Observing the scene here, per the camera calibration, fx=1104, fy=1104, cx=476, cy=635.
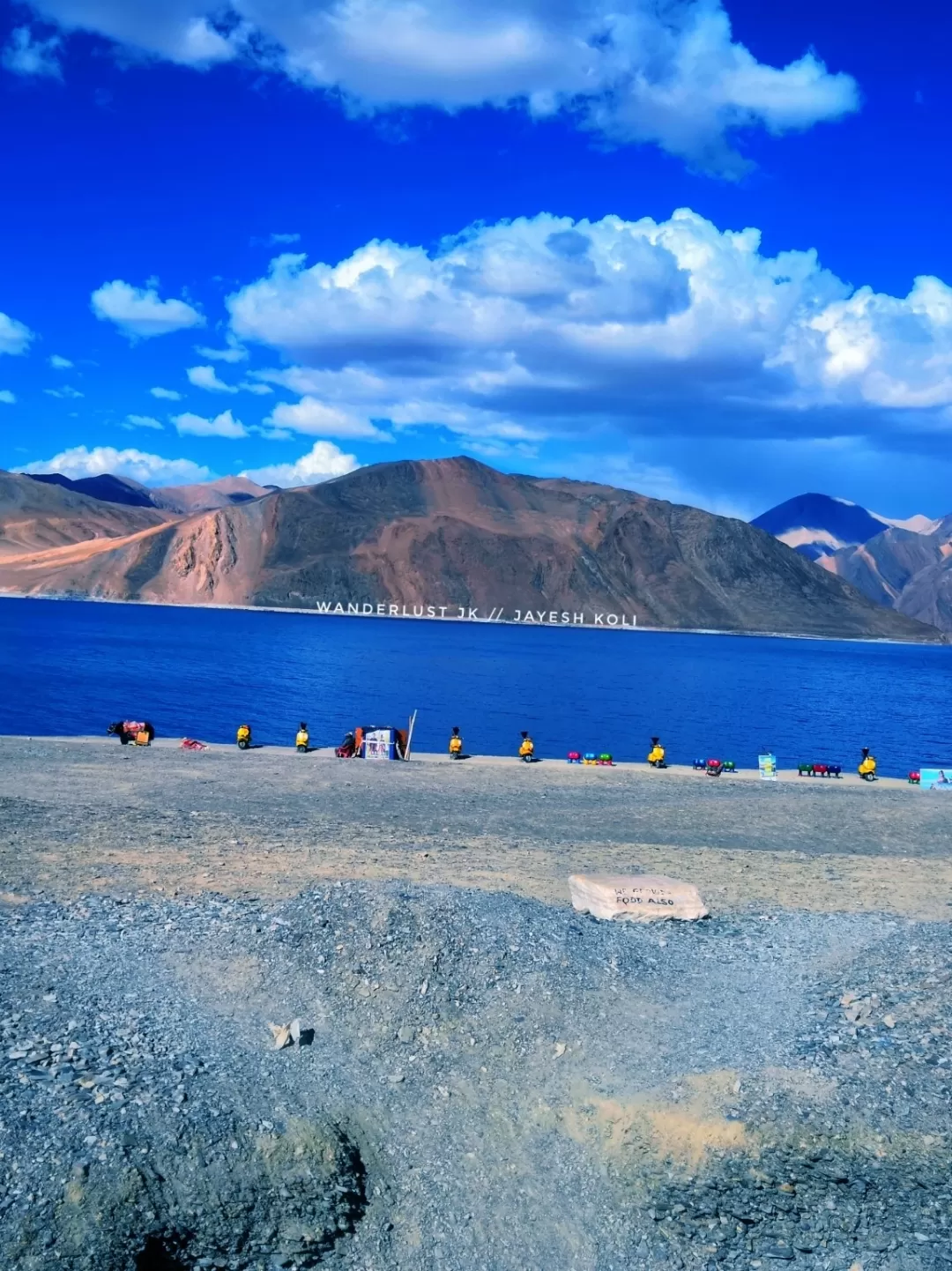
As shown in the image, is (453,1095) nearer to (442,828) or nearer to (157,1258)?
(157,1258)

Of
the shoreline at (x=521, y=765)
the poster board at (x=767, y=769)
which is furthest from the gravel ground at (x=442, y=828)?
the poster board at (x=767, y=769)

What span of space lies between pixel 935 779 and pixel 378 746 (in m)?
18.3

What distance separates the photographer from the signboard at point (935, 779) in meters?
35.7

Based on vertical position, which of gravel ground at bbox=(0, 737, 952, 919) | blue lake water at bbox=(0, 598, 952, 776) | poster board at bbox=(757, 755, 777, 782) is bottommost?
blue lake water at bbox=(0, 598, 952, 776)

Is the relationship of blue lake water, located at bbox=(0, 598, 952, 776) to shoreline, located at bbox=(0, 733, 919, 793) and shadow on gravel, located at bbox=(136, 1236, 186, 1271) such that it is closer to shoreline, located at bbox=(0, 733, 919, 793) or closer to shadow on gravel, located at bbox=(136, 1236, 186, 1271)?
shoreline, located at bbox=(0, 733, 919, 793)

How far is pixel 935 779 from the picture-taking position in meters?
36.2

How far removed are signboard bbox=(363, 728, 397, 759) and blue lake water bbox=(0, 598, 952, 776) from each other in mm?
13133

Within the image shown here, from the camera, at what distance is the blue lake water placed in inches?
2144

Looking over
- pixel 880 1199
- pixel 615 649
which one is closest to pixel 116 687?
pixel 880 1199

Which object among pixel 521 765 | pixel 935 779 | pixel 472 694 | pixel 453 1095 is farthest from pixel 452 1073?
pixel 472 694

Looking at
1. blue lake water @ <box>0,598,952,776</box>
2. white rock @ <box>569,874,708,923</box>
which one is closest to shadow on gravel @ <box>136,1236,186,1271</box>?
white rock @ <box>569,874,708,923</box>

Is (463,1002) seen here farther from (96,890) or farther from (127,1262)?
(96,890)

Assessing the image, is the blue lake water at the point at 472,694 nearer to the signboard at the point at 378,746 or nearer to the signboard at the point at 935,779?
the signboard at the point at 935,779

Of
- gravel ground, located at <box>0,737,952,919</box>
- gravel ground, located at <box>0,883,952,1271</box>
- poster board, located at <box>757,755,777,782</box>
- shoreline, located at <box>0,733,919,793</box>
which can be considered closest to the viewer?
gravel ground, located at <box>0,883,952,1271</box>
